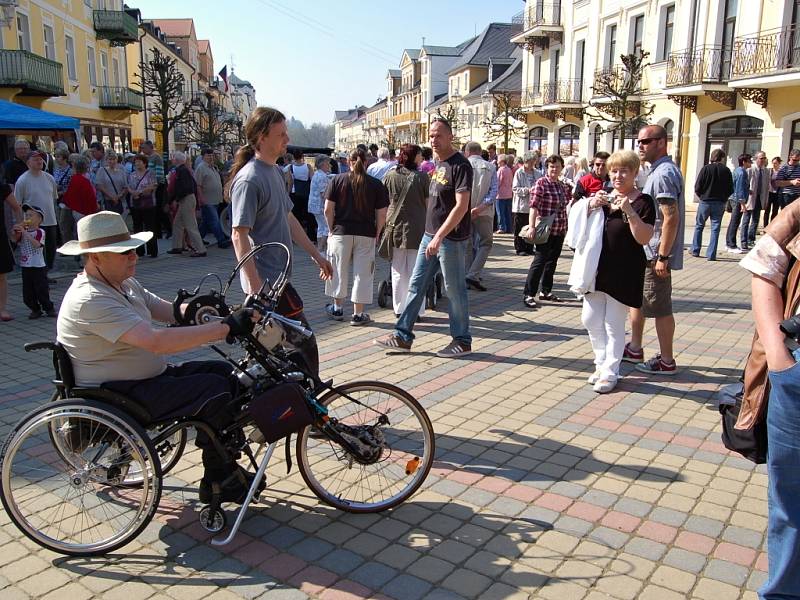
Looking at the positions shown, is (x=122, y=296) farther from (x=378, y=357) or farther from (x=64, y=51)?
(x=64, y=51)

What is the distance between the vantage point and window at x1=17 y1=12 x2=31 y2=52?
24.4m

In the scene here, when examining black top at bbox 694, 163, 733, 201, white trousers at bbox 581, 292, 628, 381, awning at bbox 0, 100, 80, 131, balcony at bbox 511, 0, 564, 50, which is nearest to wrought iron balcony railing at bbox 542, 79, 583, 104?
balcony at bbox 511, 0, 564, 50

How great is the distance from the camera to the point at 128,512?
11.4ft

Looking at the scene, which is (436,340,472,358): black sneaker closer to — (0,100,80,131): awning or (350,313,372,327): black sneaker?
(350,313,372,327): black sneaker

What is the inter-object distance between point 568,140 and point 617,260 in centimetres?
3205

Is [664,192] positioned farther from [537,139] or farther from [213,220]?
[537,139]

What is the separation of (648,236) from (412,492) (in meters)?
2.86

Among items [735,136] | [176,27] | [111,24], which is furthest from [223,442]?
[176,27]

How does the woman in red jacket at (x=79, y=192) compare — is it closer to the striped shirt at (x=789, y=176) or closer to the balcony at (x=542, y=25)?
the striped shirt at (x=789, y=176)

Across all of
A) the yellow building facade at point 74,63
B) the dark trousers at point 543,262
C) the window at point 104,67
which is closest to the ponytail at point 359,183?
the dark trousers at point 543,262

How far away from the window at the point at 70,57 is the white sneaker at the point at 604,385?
3082 centimetres


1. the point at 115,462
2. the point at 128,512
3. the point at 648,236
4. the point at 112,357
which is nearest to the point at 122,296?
the point at 112,357

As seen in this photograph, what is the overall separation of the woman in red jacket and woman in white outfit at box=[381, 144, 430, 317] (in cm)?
533

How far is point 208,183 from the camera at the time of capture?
13.5 m
